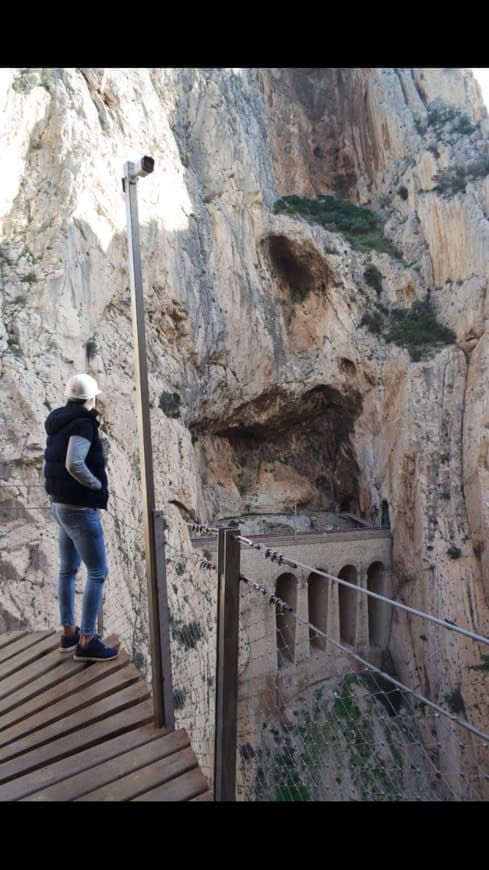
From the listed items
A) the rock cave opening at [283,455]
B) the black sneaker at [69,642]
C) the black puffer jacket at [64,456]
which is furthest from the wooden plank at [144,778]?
the rock cave opening at [283,455]

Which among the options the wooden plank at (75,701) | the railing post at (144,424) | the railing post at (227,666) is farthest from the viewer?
the wooden plank at (75,701)

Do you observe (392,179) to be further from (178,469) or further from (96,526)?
(96,526)

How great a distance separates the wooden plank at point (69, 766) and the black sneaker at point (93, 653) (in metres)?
1.03

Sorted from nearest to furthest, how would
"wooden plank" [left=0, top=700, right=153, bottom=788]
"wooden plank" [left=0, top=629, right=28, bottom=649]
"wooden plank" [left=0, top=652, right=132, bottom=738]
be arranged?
"wooden plank" [left=0, top=700, right=153, bottom=788]
"wooden plank" [left=0, top=652, right=132, bottom=738]
"wooden plank" [left=0, top=629, right=28, bottom=649]

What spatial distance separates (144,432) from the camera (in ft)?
12.0

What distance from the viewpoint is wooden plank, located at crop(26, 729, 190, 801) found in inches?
125

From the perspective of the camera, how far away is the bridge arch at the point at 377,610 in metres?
23.6

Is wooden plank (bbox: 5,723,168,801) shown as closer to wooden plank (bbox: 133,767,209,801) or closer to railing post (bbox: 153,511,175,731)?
railing post (bbox: 153,511,175,731)

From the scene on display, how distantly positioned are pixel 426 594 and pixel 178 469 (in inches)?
466

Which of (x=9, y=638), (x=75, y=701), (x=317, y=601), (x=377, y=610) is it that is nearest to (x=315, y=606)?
(x=317, y=601)

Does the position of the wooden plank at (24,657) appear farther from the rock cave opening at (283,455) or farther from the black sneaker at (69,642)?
the rock cave opening at (283,455)

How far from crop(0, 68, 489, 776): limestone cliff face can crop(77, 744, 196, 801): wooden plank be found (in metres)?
8.93

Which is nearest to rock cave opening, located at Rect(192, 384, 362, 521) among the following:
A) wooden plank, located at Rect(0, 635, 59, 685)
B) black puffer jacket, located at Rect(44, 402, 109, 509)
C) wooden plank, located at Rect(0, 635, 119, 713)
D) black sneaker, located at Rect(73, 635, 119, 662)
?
wooden plank, located at Rect(0, 635, 59, 685)
